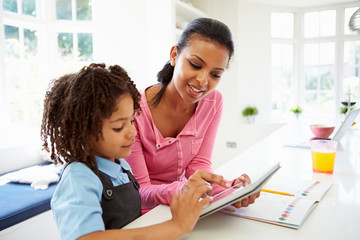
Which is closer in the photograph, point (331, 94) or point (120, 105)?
point (120, 105)

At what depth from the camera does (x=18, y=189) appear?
2.38 metres

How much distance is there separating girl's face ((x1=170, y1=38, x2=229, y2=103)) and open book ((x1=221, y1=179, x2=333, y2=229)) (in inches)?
18.9

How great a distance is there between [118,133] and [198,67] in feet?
1.73

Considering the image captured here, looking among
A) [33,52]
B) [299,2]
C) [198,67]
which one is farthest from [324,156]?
[299,2]

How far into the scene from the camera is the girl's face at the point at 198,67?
3.98 ft

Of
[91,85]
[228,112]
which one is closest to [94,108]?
[91,85]

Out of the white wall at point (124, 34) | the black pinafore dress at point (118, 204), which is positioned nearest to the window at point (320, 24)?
the white wall at point (124, 34)

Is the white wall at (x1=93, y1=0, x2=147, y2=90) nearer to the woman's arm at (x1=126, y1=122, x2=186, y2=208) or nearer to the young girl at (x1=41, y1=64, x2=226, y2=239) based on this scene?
the woman's arm at (x1=126, y1=122, x2=186, y2=208)

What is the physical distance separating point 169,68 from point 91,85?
70 cm

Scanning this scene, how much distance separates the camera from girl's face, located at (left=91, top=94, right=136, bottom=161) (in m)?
0.84

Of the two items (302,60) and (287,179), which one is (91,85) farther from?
(302,60)

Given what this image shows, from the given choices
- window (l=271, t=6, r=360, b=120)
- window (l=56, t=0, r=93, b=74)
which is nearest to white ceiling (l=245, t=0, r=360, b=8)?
window (l=271, t=6, r=360, b=120)

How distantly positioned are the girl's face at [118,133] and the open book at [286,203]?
1.21 feet

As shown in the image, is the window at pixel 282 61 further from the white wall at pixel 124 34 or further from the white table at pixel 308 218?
the white table at pixel 308 218
